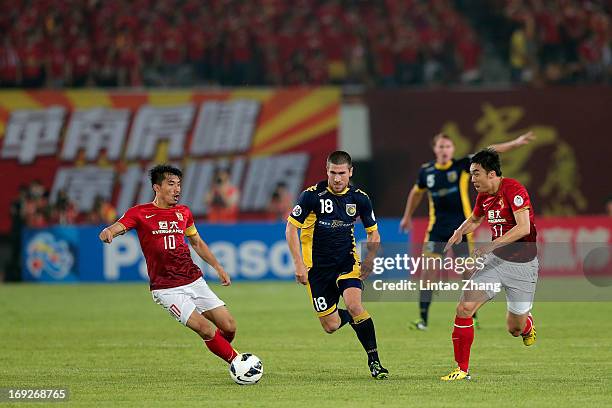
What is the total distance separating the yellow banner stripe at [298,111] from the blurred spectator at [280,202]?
1227 mm

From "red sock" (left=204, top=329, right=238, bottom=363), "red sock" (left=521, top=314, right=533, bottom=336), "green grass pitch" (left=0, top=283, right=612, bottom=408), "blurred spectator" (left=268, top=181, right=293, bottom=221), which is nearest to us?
"green grass pitch" (left=0, top=283, right=612, bottom=408)

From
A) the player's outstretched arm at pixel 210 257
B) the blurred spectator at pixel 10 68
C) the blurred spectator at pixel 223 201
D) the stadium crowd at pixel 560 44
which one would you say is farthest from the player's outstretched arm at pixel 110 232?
the stadium crowd at pixel 560 44

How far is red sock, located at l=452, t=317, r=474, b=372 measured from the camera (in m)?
10.5

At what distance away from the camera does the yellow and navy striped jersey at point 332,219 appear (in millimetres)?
11008

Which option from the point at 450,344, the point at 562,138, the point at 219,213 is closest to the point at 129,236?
the point at 219,213

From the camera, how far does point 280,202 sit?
26984mm

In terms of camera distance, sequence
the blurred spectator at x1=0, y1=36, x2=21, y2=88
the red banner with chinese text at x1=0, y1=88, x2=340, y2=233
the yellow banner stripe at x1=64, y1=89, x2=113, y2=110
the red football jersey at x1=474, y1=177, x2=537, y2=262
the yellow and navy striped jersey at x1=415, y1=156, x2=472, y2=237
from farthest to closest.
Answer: the blurred spectator at x1=0, y1=36, x2=21, y2=88, the yellow banner stripe at x1=64, y1=89, x2=113, y2=110, the red banner with chinese text at x1=0, y1=88, x2=340, y2=233, the yellow and navy striped jersey at x1=415, y1=156, x2=472, y2=237, the red football jersey at x1=474, y1=177, x2=537, y2=262

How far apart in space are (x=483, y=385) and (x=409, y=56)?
59.5 feet

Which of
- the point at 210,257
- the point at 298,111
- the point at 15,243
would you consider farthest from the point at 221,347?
the point at 298,111

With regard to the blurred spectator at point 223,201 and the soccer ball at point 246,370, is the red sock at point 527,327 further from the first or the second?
the blurred spectator at point 223,201

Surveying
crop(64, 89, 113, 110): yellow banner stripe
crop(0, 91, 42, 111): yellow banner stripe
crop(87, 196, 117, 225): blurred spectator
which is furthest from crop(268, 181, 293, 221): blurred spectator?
crop(0, 91, 42, 111): yellow banner stripe

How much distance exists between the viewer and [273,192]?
2728 centimetres

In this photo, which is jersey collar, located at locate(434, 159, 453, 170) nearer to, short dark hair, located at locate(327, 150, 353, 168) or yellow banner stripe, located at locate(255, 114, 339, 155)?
short dark hair, located at locate(327, 150, 353, 168)

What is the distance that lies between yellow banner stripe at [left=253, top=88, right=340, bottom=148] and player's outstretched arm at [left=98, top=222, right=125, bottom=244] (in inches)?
654
